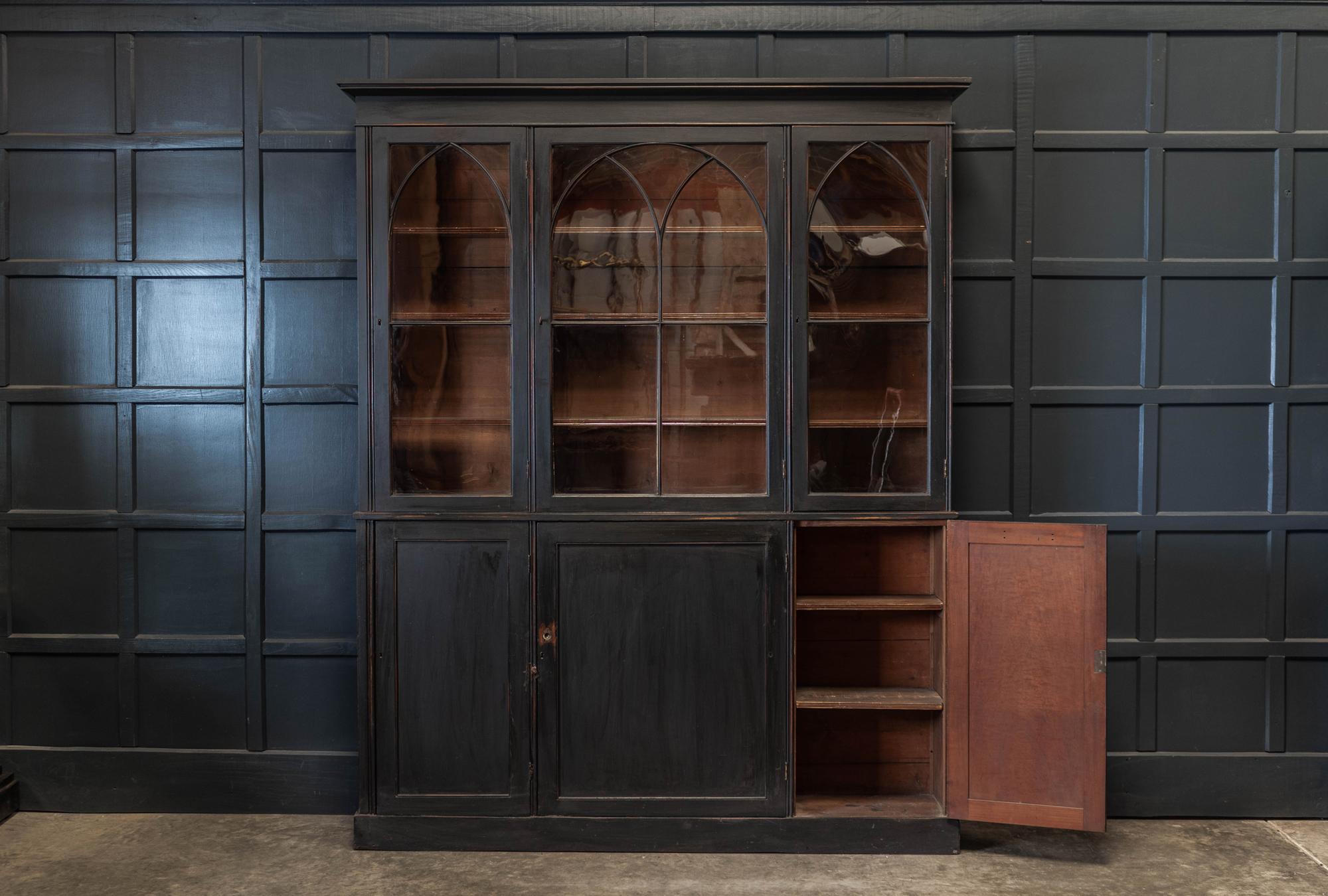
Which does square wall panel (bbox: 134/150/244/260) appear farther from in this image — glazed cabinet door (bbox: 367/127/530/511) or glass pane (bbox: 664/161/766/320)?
glass pane (bbox: 664/161/766/320)

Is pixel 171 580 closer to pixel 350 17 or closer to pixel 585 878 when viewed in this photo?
pixel 585 878

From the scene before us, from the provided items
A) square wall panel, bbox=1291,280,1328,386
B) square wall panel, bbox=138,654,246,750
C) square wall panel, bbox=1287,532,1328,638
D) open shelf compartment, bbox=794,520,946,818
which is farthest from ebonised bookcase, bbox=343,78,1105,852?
square wall panel, bbox=1291,280,1328,386

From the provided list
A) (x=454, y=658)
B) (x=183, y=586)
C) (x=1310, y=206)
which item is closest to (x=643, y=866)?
(x=454, y=658)

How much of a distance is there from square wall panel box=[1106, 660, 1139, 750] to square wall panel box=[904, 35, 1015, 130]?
2078 mm

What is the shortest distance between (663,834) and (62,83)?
11.5 ft

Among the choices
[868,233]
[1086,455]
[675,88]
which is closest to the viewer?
[675,88]

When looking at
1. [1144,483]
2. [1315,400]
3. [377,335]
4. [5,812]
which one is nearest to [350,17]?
[377,335]

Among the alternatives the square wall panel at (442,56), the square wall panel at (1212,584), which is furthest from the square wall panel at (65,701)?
the square wall panel at (1212,584)

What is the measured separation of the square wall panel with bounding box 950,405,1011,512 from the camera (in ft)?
10.6

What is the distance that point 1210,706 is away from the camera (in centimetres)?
326

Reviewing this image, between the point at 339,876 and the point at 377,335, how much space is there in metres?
1.76

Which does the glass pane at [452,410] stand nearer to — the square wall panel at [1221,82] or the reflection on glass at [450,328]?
the reflection on glass at [450,328]

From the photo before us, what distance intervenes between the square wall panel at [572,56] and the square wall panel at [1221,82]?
2.04 m

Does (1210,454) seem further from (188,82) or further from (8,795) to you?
(8,795)
